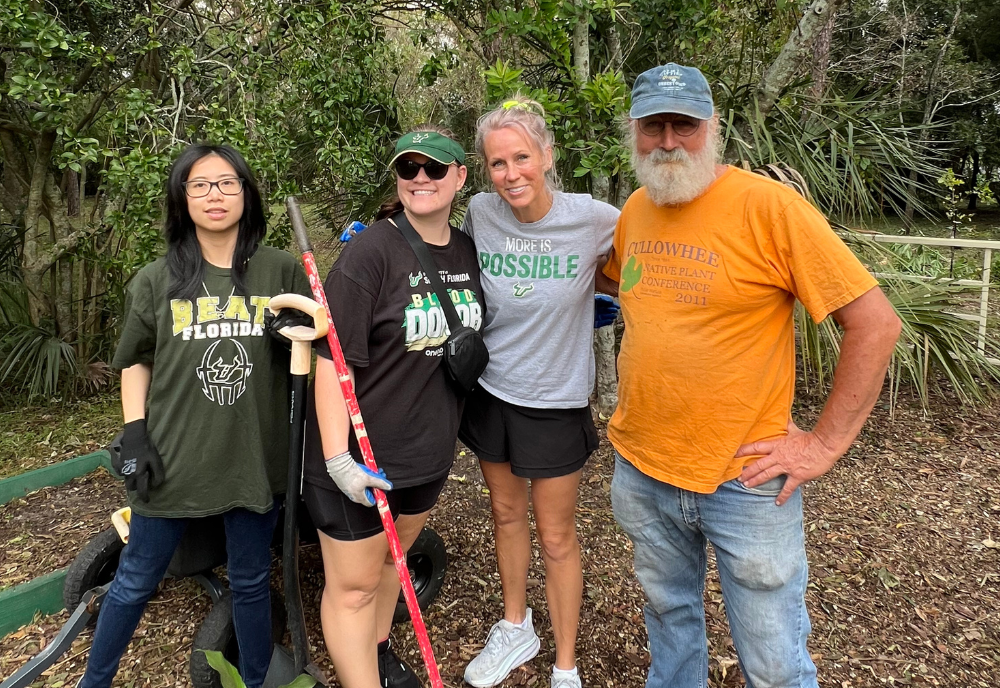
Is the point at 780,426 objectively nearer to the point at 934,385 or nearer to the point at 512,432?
the point at 512,432

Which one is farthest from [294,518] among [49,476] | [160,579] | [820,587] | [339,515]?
[49,476]

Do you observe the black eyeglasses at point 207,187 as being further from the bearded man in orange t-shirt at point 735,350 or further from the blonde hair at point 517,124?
the bearded man in orange t-shirt at point 735,350

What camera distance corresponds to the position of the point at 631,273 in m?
1.93

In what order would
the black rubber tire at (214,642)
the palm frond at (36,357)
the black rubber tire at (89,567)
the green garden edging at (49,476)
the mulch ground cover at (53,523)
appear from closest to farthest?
the black rubber tire at (214,642) → the black rubber tire at (89,567) → the mulch ground cover at (53,523) → the green garden edging at (49,476) → the palm frond at (36,357)

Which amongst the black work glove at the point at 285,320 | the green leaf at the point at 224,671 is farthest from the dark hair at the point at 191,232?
the green leaf at the point at 224,671

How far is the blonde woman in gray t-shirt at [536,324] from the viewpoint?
2145mm

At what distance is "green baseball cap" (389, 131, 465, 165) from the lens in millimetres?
2021

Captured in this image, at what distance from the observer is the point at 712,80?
171 inches

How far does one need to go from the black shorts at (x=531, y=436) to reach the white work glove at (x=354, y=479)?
52 cm

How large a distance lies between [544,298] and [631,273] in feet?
1.09

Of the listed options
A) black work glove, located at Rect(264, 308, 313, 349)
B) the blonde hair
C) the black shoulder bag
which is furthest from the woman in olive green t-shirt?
the blonde hair

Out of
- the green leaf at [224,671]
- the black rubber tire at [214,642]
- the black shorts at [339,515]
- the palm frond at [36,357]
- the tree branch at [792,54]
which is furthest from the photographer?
the palm frond at [36,357]

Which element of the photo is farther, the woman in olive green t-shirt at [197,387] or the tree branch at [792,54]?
the tree branch at [792,54]

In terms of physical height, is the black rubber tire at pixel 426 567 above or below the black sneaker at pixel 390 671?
above
